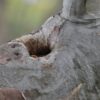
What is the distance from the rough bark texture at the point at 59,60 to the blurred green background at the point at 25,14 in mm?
2620

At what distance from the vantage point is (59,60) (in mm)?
824

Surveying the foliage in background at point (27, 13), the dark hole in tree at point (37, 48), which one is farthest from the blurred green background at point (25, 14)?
the dark hole in tree at point (37, 48)

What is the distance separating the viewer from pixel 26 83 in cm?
78

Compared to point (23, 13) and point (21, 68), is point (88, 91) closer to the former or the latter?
point (21, 68)

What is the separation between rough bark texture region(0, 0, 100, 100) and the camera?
0.79 m

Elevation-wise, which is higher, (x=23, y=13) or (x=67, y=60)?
(x=67, y=60)

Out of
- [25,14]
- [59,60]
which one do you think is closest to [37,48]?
[59,60]

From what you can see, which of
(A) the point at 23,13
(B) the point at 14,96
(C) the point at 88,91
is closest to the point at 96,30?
(C) the point at 88,91

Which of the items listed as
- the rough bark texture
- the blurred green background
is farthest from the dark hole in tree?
the blurred green background

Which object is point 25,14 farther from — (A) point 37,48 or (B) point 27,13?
(A) point 37,48

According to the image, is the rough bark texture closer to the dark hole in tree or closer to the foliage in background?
the dark hole in tree

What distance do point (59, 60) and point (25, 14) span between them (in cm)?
279

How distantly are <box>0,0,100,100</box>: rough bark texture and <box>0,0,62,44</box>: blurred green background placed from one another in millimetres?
2620

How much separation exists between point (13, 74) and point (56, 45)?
0.42 ft
